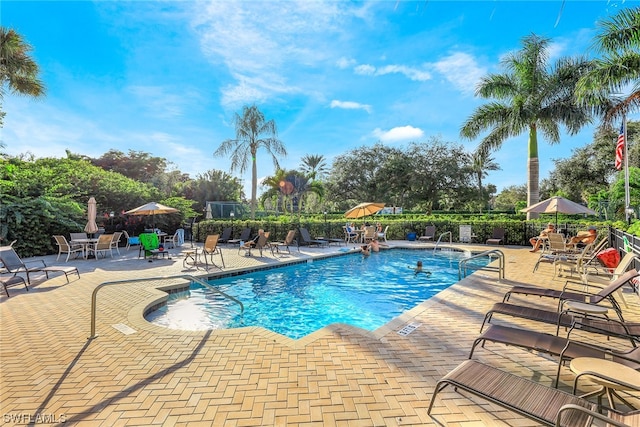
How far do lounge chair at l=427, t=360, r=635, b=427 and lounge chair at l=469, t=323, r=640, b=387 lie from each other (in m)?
0.60

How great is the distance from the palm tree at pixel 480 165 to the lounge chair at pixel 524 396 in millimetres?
18514

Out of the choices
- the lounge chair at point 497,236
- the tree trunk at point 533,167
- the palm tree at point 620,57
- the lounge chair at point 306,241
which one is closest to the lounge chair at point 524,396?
the palm tree at point 620,57

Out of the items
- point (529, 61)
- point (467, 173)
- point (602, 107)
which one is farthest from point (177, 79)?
point (467, 173)

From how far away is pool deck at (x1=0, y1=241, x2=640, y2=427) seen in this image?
2520 mm

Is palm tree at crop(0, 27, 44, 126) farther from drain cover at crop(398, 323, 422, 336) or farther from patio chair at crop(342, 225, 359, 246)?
drain cover at crop(398, 323, 422, 336)

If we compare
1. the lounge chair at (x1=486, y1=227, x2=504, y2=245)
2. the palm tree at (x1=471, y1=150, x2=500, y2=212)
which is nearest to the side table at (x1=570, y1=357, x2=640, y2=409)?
the lounge chair at (x1=486, y1=227, x2=504, y2=245)

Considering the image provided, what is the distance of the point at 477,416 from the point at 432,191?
33.5m

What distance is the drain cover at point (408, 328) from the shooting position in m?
4.23

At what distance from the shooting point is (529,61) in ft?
54.3

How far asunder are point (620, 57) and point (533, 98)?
290 inches

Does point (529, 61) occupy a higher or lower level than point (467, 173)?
higher

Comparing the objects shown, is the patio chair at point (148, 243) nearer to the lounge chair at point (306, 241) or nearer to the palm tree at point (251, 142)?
the lounge chair at point (306, 241)

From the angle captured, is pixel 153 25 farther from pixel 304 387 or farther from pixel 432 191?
pixel 432 191

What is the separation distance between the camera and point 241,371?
3.21 meters
